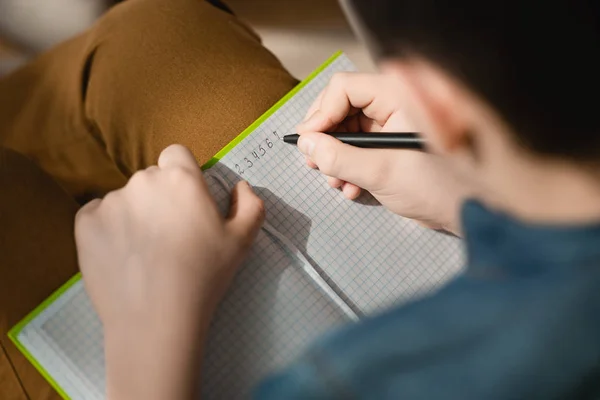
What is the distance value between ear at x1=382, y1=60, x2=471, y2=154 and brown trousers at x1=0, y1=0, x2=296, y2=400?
0.96ft

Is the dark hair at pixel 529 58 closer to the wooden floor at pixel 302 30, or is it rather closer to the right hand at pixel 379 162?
the right hand at pixel 379 162

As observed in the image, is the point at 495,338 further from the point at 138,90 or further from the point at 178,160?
the point at 138,90

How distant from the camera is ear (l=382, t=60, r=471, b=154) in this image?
1.02 feet

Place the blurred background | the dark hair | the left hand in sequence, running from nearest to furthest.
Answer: the dark hair → the left hand → the blurred background

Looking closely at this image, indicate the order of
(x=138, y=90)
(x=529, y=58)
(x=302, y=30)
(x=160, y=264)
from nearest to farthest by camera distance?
(x=529, y=58) < (x=160, y=264) < (x=138, y=90) < (x=302, y=30)

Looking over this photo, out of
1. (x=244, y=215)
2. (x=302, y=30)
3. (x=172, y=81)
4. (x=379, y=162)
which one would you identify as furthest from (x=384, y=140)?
(x=302, y=30)

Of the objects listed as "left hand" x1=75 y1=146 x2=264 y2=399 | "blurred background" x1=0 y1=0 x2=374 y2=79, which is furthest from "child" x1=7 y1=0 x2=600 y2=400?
"blurred background" x1=0 y1=0 x2=374 y2=79

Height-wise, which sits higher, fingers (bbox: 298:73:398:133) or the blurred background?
fingers (bbox: 298:73:398:133)

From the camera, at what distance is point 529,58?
28cm

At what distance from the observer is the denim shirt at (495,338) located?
0.30 m

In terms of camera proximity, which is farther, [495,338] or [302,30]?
[302,30]

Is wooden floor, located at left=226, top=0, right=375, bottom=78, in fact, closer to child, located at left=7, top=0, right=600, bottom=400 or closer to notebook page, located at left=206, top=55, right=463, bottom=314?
notebook page, located at left=206, top=55, right=463, bottom=314

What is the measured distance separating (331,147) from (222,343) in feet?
0.62

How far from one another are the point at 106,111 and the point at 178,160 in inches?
6.5
